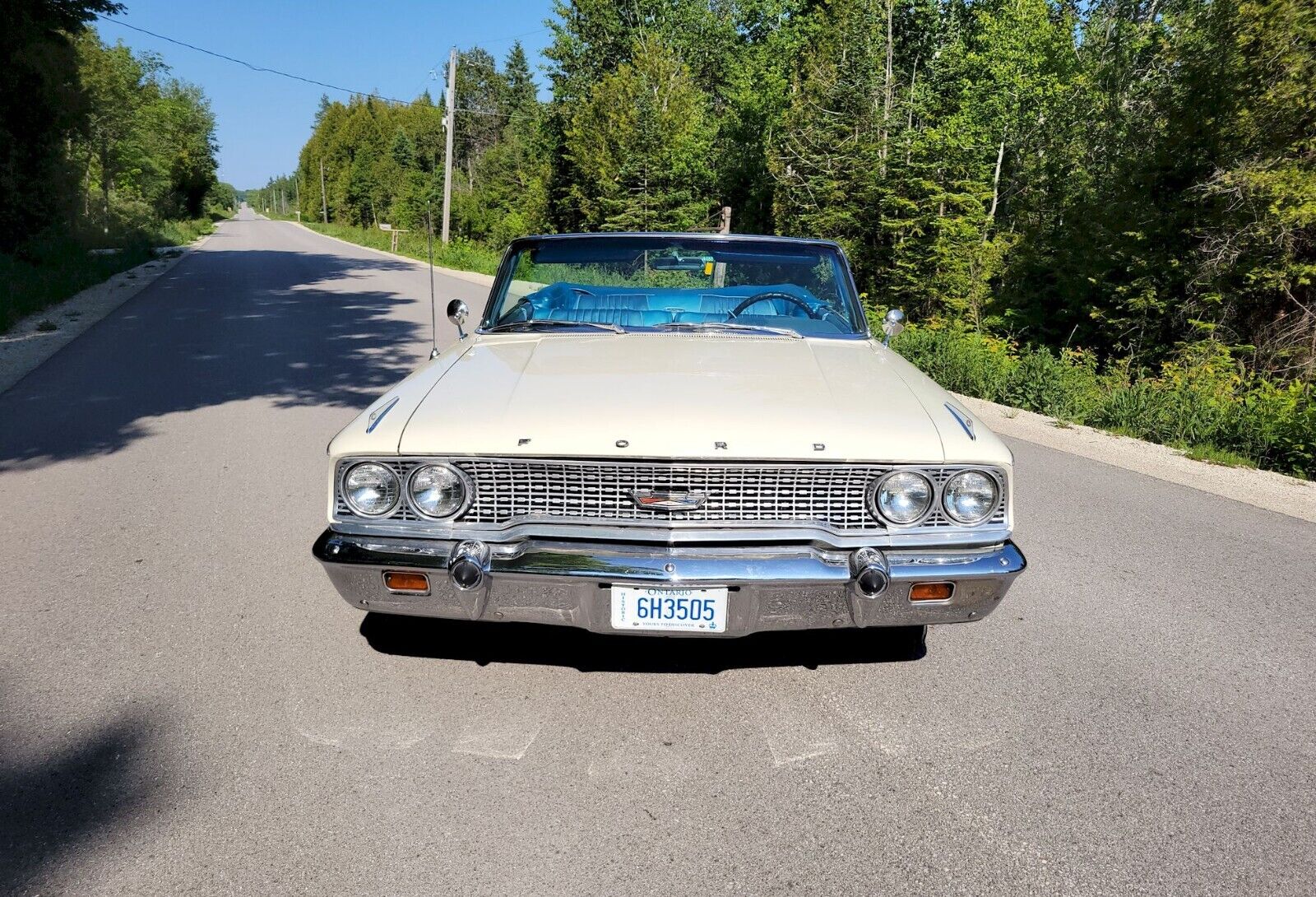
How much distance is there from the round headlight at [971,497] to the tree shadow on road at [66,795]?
2581 mm

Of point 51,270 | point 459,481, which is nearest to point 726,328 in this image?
point 459,481

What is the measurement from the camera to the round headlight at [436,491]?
2834mm

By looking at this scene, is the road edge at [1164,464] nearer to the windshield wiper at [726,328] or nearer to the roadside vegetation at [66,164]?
the windshield wiper at [726,328]

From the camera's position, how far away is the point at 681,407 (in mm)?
2908

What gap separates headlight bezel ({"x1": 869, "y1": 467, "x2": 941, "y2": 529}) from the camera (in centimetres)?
281

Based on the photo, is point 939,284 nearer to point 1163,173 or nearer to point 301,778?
point 1163,173

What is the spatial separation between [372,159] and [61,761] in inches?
3107

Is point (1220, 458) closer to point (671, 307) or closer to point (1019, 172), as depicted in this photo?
point (671, 307)

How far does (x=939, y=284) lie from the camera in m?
17.7

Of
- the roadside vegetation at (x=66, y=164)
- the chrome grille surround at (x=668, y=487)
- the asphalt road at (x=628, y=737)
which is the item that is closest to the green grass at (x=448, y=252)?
the roadside vegetation at (x=66, y=164)

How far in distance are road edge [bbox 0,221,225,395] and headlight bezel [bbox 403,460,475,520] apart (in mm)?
7584

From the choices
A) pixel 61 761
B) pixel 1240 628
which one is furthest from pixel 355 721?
pixel 1240 628

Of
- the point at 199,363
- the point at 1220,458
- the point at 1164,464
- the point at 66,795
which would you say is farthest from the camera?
the point at 199,363

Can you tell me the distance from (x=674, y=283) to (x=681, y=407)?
1644mm
